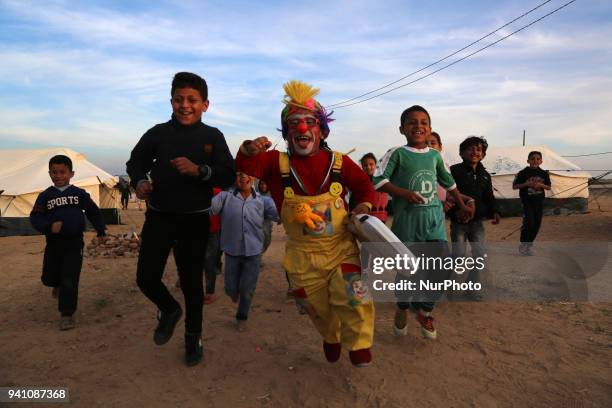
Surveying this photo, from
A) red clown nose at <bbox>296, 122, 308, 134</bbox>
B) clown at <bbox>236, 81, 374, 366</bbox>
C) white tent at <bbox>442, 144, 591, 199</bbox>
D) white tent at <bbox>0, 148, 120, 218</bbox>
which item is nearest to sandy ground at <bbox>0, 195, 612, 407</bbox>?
clown at <bbox>236, 81, 374, 366</bbox>

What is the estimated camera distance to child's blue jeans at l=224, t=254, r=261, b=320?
4645mm

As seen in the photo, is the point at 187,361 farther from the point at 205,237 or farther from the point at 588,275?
the point at 588,275

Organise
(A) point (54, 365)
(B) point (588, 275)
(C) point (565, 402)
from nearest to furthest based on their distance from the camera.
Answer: (C) point (565, 402) < (A) point (54, 365) < (B) point (588, 275)

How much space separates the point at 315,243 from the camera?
10.5ft

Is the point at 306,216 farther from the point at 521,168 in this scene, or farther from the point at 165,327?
the point at 521,168

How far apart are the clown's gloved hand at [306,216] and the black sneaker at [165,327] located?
1.40 metres

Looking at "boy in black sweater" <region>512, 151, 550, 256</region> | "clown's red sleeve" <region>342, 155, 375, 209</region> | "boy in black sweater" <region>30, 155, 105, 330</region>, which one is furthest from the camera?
"boy in black sweater" <region>512, 151, 550, 256</region>

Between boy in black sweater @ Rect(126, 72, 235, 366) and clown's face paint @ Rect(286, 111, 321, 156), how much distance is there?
0.58 m

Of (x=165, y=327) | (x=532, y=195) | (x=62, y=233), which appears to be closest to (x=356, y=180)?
(x=165, y=327)

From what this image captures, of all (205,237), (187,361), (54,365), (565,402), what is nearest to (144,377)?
(187,361)

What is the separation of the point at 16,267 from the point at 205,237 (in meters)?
7.21

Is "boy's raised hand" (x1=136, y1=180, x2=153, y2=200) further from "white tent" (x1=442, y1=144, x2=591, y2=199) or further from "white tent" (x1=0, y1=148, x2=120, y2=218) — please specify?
"white tent" (x1=442, y1=144, x2=591, y2=199)

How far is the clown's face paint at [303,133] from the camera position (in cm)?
326

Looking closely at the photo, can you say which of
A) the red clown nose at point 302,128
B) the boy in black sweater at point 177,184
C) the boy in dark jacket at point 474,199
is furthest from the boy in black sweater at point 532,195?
the boy in black sweater at point 177,184
